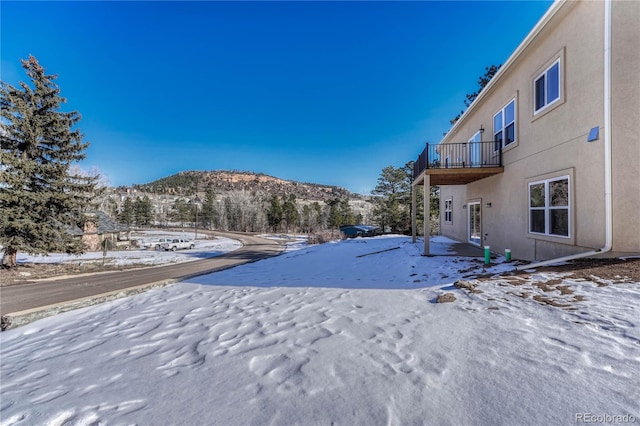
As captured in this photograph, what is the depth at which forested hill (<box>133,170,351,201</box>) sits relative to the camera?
310ft

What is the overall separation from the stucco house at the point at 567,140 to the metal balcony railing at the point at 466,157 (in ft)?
0.25

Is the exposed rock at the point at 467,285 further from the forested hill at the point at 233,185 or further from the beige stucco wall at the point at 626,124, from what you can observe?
the forested hill at the point at 233,185

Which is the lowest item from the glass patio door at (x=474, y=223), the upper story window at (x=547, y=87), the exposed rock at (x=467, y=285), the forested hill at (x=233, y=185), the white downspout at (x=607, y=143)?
the exposed rock at (x=467, y=285)

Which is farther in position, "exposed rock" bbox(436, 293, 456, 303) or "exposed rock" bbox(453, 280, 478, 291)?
"exposed rock" bbox(453, 280, 478, 291)

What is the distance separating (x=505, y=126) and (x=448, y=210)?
751 cm

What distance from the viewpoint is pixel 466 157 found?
1306 centimetres

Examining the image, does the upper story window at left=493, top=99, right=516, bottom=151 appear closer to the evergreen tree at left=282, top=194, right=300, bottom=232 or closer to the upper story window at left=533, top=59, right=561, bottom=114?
the upper story window at left=533, top=59, right=561, bottom=114

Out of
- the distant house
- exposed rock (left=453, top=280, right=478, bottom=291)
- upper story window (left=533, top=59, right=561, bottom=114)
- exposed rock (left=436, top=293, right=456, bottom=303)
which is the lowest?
the distant house

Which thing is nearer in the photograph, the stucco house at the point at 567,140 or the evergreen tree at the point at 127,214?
the stucco house at the point at 567,140

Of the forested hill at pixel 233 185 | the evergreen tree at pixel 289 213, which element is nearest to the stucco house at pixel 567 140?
the evergreen tree at pixel 289 213

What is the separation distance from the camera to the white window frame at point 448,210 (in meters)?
15.7

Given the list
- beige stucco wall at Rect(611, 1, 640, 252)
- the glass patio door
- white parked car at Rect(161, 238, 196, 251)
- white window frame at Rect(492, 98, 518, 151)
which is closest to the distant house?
white parked car at Rect(161, 238, 196, 251)

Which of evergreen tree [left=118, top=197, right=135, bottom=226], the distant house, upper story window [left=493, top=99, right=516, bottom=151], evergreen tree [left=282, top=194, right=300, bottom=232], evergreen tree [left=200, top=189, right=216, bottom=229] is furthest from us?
evergreen tree [left=200, top=189, right=216, bottom=229]

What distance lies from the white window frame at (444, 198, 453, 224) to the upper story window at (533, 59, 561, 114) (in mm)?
8523
